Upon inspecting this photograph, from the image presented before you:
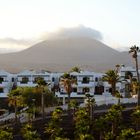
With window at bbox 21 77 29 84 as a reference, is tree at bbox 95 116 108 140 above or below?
below

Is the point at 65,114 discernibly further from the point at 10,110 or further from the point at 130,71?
the point at 130,71

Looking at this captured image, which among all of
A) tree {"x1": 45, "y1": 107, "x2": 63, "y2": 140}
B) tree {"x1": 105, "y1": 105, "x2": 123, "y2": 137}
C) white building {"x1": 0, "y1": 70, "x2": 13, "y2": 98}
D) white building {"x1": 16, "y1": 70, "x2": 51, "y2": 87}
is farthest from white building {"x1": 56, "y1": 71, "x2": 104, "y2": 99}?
tree {"x1": 105, "y1": 105, "x2": 123, "y2": 137}

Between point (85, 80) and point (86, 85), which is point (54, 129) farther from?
point (85, 80)

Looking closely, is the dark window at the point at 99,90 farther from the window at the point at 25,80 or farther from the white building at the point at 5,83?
the white building at the point at 5,83

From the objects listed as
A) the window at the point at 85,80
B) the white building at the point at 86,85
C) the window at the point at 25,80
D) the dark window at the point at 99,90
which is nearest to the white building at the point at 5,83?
the window at the point at 25,80

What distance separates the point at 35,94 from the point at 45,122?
22941 millimetres

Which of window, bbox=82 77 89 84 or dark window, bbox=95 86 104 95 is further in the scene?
window, bbox=82 77 89 84

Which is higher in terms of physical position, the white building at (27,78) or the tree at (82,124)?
the white building at (27,78)

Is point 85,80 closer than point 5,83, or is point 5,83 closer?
point 5,83

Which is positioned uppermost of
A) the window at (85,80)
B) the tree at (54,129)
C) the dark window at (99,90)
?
the window at (85,80)

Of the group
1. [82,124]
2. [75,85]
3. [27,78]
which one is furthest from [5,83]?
[82,124]

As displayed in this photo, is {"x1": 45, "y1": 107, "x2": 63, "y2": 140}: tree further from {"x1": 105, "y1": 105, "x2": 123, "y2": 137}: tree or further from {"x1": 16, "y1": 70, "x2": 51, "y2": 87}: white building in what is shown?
{"x1": 16, "y1": 70, "x2": 51, "y2": 87}: white building

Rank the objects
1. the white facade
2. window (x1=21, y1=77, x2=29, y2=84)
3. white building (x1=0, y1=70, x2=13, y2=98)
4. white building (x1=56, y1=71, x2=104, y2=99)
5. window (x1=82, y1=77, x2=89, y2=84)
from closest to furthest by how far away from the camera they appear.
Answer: white building (x1=0, y1=70, x2=13, y2=98)
the white facade
white building (x1=56, y1=71, x2=104, y2=99)
window (x1=82, y1=77, x2=89, y2=84)
window (x1=21, y1=77, x2=29, y2=84)

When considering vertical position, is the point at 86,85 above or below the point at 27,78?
below
